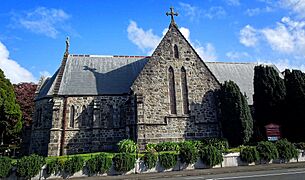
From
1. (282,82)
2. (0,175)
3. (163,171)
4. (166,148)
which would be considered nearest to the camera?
(0,175)

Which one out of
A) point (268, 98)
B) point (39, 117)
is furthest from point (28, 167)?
point (268, 98)

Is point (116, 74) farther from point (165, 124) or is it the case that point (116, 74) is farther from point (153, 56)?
point (165, 124)

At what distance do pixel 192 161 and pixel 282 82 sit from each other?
45.9 ft

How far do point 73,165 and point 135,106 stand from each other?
867 centimetres

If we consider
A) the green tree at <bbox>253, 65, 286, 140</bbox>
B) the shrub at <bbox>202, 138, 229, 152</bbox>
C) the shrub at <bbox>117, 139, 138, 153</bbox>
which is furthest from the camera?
the green tree at <bbox>253, 65, 286, 140</bbox>

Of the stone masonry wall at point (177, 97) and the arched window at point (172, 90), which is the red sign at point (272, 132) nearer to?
the stone masonry wall at point (177, 97)

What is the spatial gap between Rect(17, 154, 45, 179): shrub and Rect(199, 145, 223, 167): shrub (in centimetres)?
1039

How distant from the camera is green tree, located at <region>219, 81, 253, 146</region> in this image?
20.3m

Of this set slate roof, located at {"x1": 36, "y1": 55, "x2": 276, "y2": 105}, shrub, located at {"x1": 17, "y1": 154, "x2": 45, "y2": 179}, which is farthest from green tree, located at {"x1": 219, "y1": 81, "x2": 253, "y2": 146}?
shrub, located at {"x1": 17, "y1": 154, "x2": 45, "y2": 179}

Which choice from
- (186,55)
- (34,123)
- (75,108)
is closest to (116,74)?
(75,108)

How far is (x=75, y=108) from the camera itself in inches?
947

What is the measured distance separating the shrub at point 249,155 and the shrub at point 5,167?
48.5ft

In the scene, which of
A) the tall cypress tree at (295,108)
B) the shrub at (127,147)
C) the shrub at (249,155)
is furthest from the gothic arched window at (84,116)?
the tall cypress tree at (295,108)

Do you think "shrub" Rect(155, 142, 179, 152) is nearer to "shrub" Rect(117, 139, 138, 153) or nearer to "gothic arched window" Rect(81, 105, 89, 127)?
"shrub" Rect(117, 139, 138, 153)
